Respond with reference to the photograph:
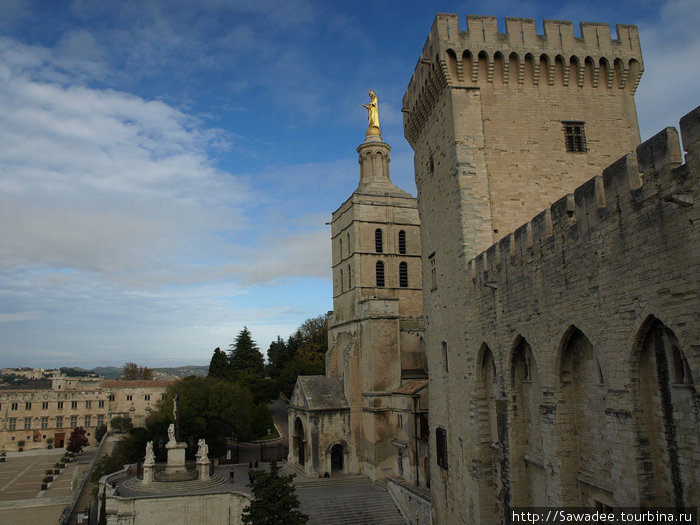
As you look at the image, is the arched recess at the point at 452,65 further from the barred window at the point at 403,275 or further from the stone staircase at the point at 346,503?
the barred window at the point at 403,275

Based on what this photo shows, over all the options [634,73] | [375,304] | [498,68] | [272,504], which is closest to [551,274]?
[498,68]

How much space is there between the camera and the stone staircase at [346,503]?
2581 centimetres

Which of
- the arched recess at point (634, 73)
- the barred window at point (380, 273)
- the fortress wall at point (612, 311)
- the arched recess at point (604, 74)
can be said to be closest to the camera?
the fortress wall at point (612, 311)

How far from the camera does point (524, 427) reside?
1323 cm

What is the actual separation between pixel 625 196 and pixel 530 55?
10084 mm

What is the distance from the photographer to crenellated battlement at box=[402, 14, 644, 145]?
676 inches

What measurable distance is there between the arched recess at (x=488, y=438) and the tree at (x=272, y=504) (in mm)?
7196

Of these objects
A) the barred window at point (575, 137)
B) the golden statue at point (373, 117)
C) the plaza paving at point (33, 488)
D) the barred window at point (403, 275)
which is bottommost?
the plaza paving at point (33, 488)

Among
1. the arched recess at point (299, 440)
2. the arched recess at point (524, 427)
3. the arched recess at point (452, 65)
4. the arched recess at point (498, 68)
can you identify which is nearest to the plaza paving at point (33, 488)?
the arched recess at point (299, 440)

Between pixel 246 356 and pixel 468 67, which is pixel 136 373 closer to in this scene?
pixel 246 356

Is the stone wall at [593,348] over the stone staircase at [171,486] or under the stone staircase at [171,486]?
over

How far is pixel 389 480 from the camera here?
2827cm

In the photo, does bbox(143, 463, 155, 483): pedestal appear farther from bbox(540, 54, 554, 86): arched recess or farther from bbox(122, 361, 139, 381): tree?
bbox(122, 361, 139, 381): tree

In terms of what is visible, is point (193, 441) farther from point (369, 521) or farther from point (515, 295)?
point (515, 295)
